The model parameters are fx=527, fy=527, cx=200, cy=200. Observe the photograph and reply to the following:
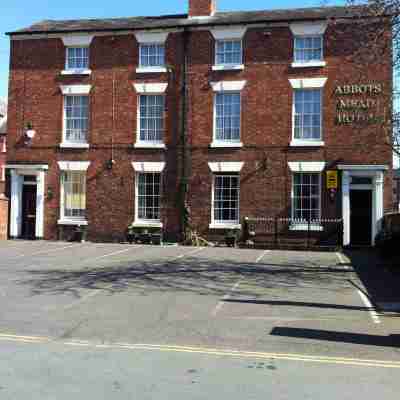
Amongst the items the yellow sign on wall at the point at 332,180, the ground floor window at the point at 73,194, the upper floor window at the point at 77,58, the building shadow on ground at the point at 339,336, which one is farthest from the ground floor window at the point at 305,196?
the building shadow on ground at the point at 339,336

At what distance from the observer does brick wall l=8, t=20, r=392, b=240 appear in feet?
70.2

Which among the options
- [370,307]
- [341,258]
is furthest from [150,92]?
[370,307]

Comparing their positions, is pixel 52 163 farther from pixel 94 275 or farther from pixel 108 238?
pixel 94 275

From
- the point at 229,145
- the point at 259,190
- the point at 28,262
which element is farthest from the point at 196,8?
the point at 28,262

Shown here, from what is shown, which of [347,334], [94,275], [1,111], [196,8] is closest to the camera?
[347,334]

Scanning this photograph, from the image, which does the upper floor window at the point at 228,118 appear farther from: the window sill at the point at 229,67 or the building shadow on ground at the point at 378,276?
the building shadow on ground at the point at 378,276

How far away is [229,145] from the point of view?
22188 mm

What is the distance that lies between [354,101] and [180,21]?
328 inches

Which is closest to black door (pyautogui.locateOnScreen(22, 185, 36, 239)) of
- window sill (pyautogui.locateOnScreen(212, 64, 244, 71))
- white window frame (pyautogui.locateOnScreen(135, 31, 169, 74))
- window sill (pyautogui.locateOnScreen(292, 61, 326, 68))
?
white window frame (pyautogui.locateOnScreen(135, 31, 169, 74))

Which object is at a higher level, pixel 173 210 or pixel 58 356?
pixel 173 210

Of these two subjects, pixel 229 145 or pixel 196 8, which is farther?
pixel 196 8

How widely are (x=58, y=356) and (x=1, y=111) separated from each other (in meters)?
47.5

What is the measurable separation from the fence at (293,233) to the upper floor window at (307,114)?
11.6 feet

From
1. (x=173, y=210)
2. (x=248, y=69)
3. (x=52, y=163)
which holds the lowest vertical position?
(x=173, y=210)
